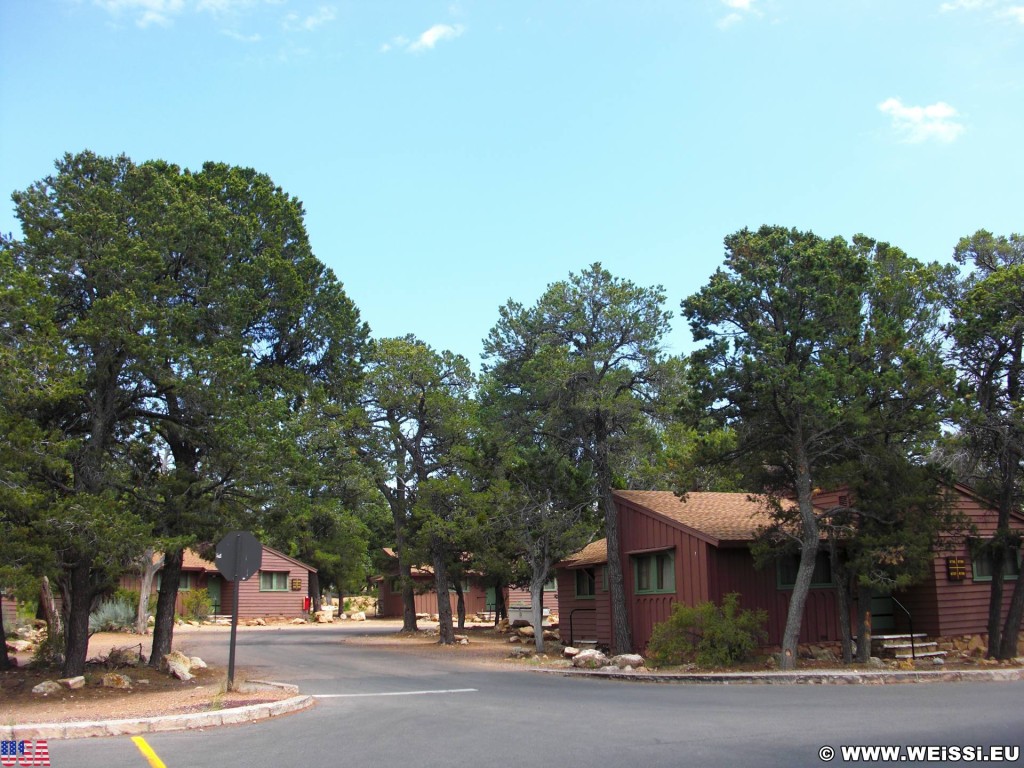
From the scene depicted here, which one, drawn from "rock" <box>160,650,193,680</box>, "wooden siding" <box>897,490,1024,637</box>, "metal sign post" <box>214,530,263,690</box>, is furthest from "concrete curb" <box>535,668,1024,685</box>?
"rock" <box>160,650,193,680</box>

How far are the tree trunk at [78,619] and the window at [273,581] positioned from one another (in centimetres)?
3483

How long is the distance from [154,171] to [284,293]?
12.3 ft

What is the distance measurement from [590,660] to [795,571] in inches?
222

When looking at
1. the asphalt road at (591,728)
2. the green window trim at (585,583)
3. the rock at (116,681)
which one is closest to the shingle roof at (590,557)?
the green window trim at (585,583)

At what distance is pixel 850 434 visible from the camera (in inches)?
744

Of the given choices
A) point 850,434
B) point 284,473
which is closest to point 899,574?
point 850,434

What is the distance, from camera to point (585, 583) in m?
28.4

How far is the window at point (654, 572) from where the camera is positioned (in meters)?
22.5

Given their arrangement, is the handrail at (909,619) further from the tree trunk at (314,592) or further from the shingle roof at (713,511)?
the tree trunk at (314,592)

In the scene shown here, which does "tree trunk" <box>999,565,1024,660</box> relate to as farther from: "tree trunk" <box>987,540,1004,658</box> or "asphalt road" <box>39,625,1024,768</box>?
"asphalt road" <box>39,625,1024,768</box>

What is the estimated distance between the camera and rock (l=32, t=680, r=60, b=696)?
15508 mm

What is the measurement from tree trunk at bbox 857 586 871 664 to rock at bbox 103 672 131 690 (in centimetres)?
1527

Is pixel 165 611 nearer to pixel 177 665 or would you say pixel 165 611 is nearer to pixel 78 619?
pixel 177 665

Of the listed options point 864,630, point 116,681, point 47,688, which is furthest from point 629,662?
point 47,688
